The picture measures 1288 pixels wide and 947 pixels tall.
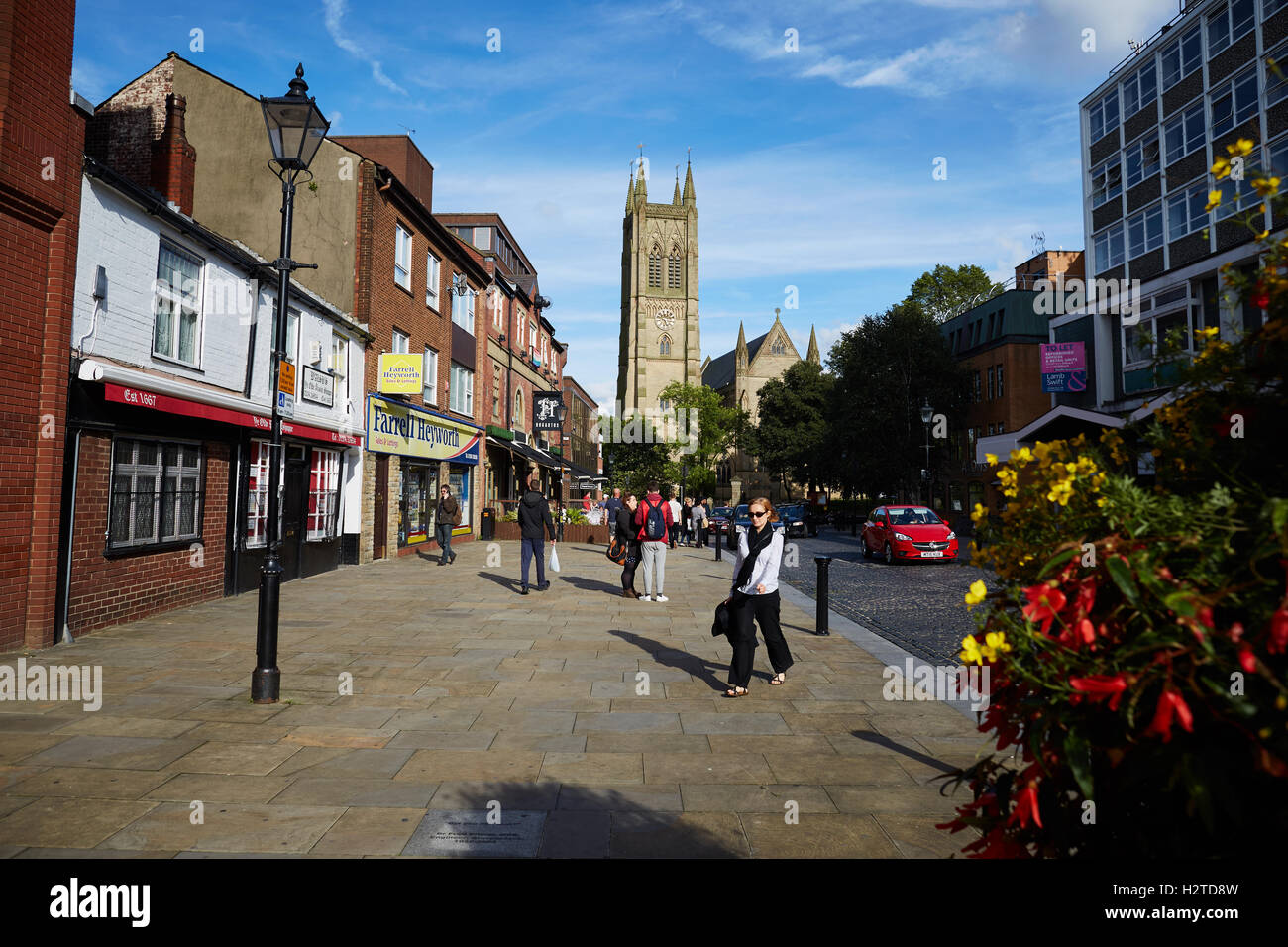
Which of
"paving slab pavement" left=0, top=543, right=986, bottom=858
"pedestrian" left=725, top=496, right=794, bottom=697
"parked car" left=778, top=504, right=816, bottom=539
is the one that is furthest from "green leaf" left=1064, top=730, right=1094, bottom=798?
"parked car" left=778, top=504, right=816, bottom=539

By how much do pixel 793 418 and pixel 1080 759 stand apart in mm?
58004

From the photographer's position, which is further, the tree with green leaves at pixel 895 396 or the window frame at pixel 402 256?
the tree with green leaves at pixel 895 396

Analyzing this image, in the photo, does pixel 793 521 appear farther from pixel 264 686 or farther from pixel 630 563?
pixel 264 686

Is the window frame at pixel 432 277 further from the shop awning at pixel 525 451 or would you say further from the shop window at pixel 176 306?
the shop window at pixel 176 306

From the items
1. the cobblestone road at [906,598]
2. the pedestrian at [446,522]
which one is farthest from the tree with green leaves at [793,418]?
the pedestrian at [446,522]

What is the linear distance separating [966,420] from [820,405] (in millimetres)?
14452

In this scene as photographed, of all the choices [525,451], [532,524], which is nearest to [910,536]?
[532,524]

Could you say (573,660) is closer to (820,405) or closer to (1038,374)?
(1038,374)

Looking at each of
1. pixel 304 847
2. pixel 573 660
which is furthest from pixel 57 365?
pixel 304 847

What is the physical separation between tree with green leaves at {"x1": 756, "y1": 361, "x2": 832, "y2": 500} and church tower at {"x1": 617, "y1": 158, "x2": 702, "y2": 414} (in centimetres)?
2050

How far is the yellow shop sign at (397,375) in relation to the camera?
17.8 metres

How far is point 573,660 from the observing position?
7.88 metres

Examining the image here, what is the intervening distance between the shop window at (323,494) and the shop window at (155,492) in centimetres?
389

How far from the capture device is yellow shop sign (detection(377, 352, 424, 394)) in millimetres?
17844
